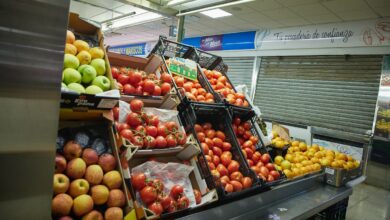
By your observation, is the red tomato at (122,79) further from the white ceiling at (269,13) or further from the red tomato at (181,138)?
the white ceiling at (269,13)

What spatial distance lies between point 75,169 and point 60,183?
109mm

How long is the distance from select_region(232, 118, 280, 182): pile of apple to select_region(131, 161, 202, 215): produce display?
73 cm

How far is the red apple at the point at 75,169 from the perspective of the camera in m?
1.43

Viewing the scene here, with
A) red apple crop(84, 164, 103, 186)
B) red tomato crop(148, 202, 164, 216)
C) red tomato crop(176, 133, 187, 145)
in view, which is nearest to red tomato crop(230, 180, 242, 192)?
red tomato crop(176, 133, 187, 145)

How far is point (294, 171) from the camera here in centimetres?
289

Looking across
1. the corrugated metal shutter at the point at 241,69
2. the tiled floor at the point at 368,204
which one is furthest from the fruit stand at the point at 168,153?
the corrugated metal shutter at the point at 241,69

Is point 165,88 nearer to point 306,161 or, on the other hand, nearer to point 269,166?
point 269,166

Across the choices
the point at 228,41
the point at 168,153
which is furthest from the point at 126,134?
the point at 228,41

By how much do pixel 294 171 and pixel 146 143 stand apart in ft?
5.71

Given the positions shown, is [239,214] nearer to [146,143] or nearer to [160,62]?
[146,143]

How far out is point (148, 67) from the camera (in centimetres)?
277

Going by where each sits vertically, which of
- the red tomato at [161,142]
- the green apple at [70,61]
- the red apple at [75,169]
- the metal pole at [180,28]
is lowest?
the red apple at [75,169]

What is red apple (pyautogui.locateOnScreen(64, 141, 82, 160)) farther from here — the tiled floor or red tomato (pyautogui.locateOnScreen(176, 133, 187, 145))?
the tiled floor

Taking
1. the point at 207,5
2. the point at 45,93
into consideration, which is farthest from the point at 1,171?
the point at 207,5
